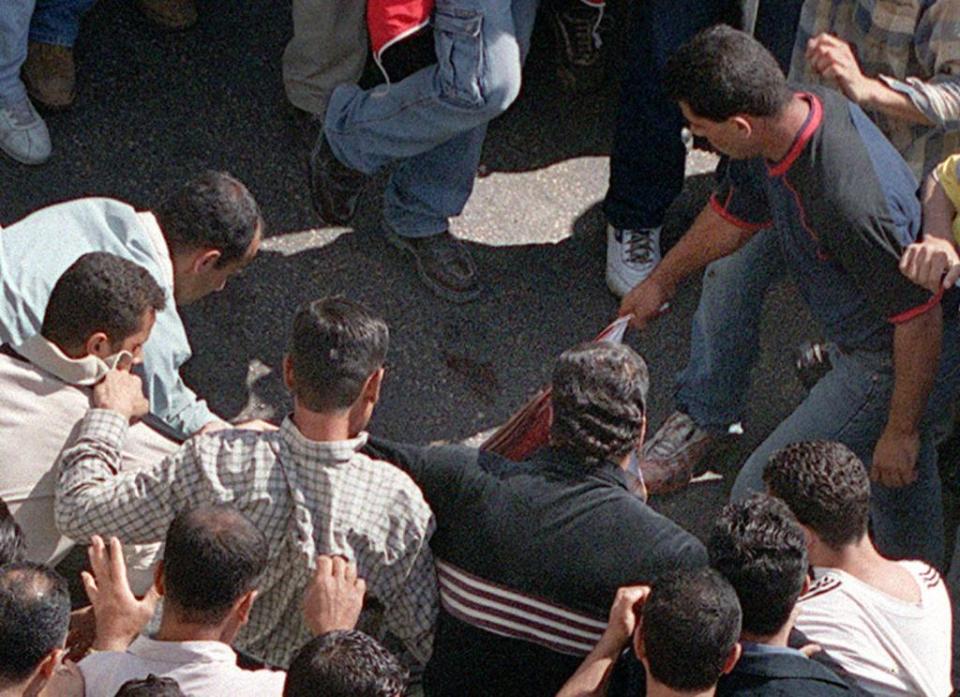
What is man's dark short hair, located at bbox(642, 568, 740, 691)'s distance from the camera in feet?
10.1

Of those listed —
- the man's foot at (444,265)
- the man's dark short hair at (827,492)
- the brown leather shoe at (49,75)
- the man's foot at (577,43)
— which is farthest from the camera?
the man's foot at (577,43)

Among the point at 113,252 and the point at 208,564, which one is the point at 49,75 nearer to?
the point at 113,252

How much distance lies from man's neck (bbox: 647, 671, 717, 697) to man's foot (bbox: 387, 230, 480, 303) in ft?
7.57

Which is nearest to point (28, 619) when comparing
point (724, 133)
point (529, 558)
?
point (529, 558)

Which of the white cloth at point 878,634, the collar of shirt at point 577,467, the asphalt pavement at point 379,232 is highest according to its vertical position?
the collar of shirt at point 577,467

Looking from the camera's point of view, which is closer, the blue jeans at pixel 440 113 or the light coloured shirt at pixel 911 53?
the light coloured shirt at pixel 911 53

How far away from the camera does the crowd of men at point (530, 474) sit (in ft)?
10.8

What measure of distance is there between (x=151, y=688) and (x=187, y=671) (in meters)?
0.24

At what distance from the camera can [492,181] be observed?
569 cm

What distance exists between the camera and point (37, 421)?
147 inches

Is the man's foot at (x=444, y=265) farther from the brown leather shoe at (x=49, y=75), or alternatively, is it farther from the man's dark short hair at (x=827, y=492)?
the man's dark short hair at (x=827, y=492)

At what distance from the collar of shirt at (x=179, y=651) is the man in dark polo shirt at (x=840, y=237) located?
1665 mm

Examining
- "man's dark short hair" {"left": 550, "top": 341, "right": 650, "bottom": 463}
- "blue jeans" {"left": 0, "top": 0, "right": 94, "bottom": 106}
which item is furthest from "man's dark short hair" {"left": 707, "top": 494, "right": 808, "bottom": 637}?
"blue jeans" {"left": 0, "top": 0, "right": 94, "bottom": 106}

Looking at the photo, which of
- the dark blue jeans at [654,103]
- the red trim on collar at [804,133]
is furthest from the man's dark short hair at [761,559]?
the dark blue jeans at [654,103]
